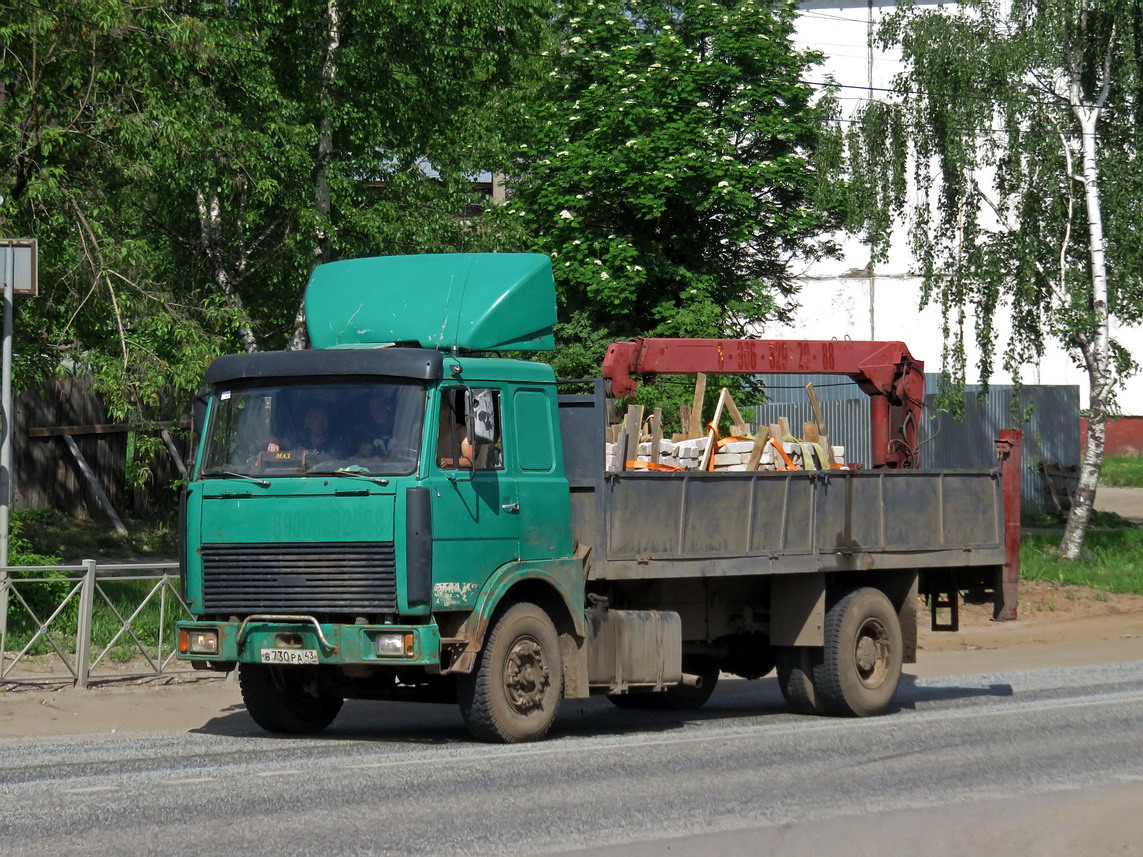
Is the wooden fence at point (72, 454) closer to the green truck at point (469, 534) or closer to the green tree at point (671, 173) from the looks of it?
the green tree at point (671, 173)

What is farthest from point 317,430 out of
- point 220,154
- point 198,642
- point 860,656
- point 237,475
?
point 220,154

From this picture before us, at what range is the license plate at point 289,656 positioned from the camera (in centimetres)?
1002

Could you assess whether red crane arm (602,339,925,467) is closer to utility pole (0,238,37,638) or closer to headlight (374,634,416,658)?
headlight (374,634,416,658)

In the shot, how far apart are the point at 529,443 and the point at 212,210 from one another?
13.9 m

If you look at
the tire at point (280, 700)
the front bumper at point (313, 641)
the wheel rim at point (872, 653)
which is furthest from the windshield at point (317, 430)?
the wheel rim at point (872, 653)

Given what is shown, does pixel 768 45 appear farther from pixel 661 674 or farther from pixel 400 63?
pixel 661 674

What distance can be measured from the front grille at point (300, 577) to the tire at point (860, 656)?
186 inches

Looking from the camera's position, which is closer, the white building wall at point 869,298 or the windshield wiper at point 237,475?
the windshield wiper at point 237,475

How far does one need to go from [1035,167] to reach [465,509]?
69.0 feet

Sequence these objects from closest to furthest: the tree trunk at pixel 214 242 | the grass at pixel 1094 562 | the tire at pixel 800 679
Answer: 1. the tire at pixel 800 679
2. the tree trunk at pixel 214 242
3. the grass at pixel 1094 562

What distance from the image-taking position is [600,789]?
29.4 feet

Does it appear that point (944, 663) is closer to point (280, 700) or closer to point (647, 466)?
point (647, 466)

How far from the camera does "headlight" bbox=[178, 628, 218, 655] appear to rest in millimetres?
10375

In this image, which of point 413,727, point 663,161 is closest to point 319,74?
point 663,161
